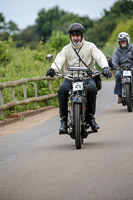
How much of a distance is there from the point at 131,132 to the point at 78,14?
437 feet

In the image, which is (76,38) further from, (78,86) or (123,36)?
(123,36)

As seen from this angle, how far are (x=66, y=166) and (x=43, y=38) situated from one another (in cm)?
1997

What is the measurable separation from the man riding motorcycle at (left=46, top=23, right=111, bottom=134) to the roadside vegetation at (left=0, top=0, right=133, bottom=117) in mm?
6098

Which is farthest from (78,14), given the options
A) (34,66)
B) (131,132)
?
(131,132)

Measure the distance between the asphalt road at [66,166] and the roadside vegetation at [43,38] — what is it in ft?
18.0

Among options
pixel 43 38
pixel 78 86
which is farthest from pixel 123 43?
pixel 43 38

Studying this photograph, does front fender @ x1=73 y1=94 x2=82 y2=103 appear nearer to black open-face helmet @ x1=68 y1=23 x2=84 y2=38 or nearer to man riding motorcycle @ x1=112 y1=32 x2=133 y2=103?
black open-face helmet @ x1=68 y1=23 x2=84 y2=38

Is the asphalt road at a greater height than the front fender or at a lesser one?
lesser

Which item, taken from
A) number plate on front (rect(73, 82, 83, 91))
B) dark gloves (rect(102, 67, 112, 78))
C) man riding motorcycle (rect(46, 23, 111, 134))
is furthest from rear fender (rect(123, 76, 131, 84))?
number plate on front (rect(73, 82, 83, 91))

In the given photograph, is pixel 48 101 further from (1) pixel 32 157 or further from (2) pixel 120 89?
(1) pixel 32 157

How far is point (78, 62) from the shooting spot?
29.8 ft

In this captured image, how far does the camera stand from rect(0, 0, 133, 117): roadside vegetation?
66.1 feet

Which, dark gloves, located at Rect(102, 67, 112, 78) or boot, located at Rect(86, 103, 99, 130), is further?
boot, located at Rect(86, 103, 99, 130)

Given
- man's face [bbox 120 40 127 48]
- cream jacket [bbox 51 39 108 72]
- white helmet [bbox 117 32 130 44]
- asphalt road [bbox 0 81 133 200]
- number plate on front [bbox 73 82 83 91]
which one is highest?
white helmet [bbox 117 32 130 44]
